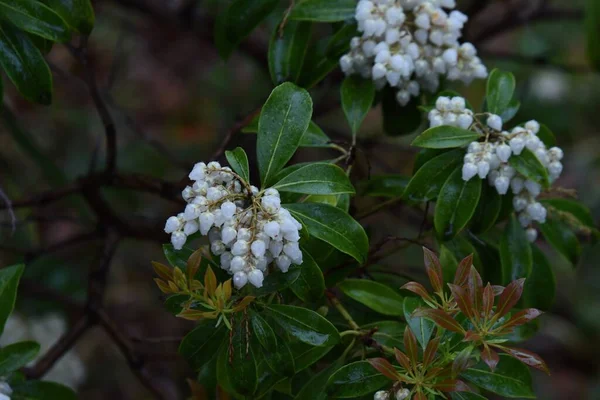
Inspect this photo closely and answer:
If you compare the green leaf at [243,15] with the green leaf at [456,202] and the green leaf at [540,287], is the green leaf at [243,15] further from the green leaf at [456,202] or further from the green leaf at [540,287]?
the green leaf at [540,287]

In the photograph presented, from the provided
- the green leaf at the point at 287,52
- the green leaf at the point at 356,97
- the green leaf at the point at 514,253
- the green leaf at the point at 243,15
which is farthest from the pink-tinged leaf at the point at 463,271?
the green leaf at the point at 243,15

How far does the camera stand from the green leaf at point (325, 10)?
1159 millimetres

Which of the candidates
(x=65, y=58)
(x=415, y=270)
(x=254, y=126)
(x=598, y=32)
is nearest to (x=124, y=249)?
(x=65, y=58)

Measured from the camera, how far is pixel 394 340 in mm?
985

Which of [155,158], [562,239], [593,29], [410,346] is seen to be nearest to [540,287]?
[562,239]

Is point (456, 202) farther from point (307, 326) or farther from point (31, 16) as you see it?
point (31, 16)

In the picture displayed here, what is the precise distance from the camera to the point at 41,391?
111cm

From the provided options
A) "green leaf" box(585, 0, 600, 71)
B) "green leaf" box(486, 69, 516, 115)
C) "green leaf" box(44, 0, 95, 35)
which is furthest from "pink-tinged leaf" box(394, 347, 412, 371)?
"green leaf" box(585, 0, 600, 71)

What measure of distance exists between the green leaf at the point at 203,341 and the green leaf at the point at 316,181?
204 mm

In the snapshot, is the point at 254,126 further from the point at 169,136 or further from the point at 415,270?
the point at 169,136

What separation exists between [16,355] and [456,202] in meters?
0.67

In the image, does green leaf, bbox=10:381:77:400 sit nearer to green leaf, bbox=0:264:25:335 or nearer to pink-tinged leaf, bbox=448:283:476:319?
green leaf, bbox=0:264:25:335

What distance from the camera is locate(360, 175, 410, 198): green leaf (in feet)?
3.76

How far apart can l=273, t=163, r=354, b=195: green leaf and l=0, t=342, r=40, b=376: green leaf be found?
43cm
